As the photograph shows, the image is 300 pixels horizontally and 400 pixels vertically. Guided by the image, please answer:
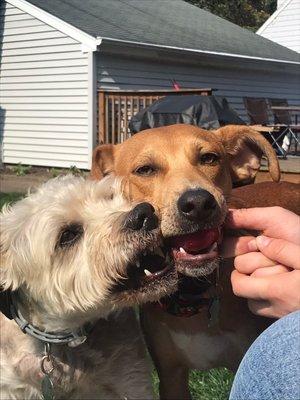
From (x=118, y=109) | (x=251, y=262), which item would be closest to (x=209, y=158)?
(x=251, y=262)

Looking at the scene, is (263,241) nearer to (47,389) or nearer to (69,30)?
(47,389)

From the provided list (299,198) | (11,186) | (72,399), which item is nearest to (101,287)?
(72,399)

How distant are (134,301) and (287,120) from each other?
19.3 metres

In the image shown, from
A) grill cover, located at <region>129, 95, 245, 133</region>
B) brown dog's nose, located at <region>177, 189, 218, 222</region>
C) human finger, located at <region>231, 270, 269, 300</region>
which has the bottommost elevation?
human finger, located at <region>231, 270, 269, 300</region>

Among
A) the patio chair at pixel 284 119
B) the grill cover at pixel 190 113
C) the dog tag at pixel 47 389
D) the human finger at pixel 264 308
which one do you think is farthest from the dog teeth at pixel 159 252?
the patio chair at pixel 284 119

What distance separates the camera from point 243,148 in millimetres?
4195

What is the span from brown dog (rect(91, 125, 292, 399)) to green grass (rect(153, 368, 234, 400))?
456 millimetres

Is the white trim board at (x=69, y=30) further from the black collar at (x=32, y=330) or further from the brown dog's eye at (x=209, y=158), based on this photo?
the black collar at (x=32, y=330)

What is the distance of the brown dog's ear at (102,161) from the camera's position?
407 centimetres

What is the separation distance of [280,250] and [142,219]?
2.32 ft

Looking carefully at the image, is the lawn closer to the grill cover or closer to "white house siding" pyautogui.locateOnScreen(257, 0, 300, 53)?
the grill cover

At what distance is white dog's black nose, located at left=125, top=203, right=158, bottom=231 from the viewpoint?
281 centimetres

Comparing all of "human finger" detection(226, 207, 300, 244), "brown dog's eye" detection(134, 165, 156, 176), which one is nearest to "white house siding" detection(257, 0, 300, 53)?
"brown dog's eye" detection(134, 165, 156, 176)

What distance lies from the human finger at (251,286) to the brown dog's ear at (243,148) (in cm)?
160
